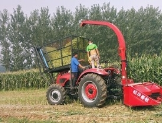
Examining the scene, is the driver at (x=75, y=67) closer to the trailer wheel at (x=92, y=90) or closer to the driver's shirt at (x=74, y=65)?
the driver's shirt at (x=74, y=65)

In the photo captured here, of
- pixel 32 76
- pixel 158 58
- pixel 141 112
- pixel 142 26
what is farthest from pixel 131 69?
pixel 142 26

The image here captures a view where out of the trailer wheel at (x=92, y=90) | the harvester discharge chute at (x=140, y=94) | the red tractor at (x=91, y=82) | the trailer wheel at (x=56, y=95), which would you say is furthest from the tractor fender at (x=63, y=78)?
the harvester discharge chute at (x=140, y=94)

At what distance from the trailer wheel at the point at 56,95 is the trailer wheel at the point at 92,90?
3.40 ft

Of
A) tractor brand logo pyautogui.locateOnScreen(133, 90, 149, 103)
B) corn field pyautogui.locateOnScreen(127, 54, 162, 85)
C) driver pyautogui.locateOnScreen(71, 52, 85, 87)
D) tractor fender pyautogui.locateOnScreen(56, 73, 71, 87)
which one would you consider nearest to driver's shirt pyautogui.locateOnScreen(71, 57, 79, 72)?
driver pyautogui.locateOnScreen(71, 52, 85, 87)

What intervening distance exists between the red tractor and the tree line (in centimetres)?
3019

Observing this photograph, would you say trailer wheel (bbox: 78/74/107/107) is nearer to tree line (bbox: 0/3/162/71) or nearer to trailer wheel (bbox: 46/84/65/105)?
trailer wheel (bbox: 46/84/65/105)

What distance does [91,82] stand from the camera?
363 inches

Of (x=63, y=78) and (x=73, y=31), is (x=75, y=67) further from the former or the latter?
(x=73, y=31)

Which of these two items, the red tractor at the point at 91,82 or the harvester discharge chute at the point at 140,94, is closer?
the harvester discharge chute at the point at 140,94

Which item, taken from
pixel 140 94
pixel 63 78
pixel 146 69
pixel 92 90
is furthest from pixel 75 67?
pixel 146 69

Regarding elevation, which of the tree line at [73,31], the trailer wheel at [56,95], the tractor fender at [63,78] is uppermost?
the tree line at [73,31]

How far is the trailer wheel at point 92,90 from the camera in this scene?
8836 mm

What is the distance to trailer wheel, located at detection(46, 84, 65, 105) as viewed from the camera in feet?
33.5

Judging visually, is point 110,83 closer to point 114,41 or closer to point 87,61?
point 87,61
